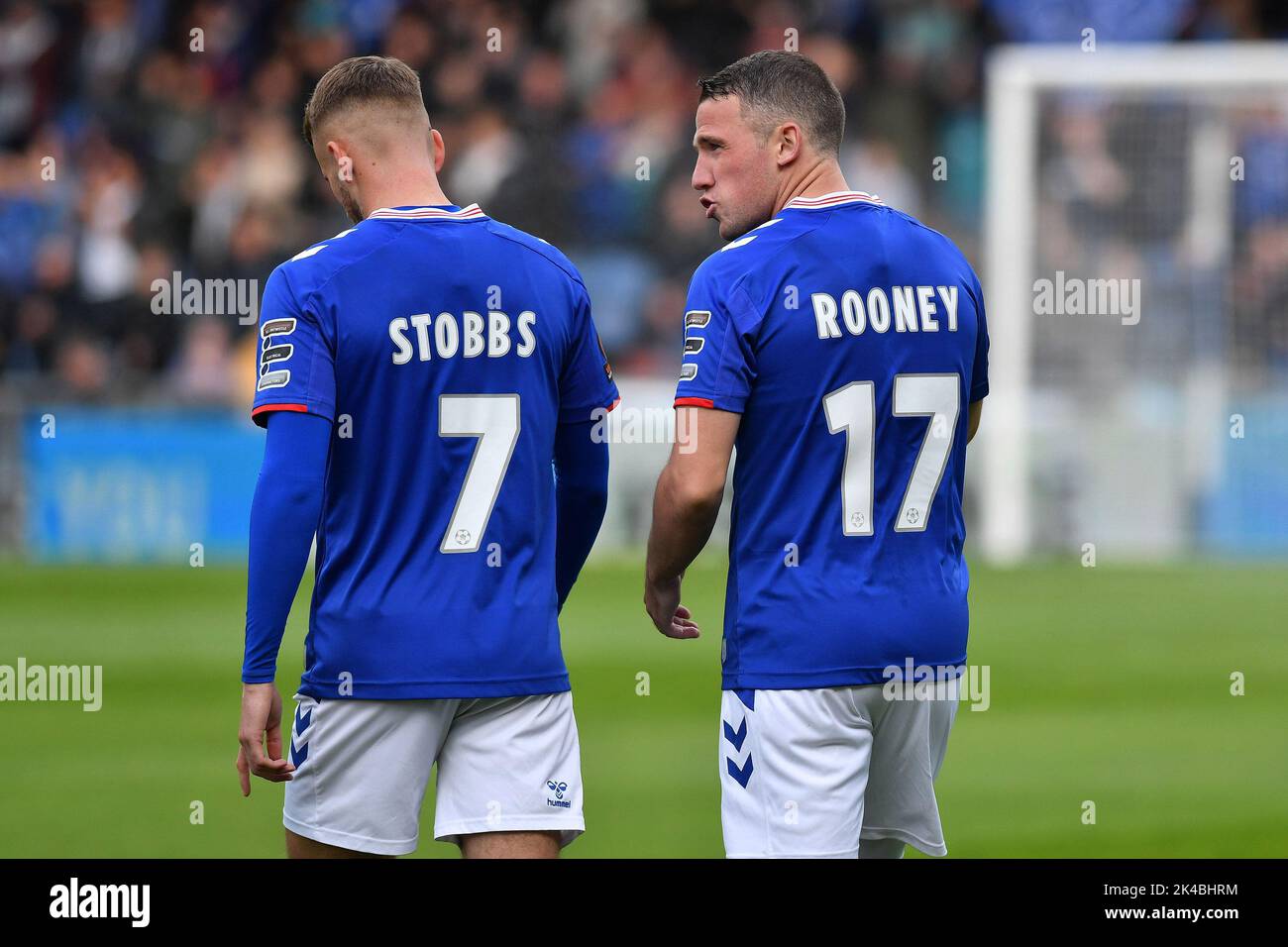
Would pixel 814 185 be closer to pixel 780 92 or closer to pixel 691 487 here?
pixel 780 92

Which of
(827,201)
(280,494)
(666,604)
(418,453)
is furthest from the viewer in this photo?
(666,604)

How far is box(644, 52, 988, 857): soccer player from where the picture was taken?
3.63 meters

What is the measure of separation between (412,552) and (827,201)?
113 cm

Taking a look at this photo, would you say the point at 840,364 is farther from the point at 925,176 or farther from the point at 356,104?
the point at 925,176

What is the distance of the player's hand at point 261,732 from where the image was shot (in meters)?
3.44

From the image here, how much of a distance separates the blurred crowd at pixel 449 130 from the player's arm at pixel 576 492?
11.1 metres

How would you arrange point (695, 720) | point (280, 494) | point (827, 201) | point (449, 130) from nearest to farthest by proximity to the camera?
point (280, 494)
point (827, 201)
point (695, 720)
point (449, 130)

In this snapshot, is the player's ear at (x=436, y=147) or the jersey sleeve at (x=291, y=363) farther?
the player's ear at (x=436, y=147)

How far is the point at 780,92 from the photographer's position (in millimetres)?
3799

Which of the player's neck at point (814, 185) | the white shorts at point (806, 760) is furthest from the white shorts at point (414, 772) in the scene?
the player's neck at point (814, 185)

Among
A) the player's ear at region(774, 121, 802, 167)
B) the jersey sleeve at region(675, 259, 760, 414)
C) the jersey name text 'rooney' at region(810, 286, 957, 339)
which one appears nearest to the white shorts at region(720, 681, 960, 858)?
the jersey sleeve at region(675, 259, 760, 414)

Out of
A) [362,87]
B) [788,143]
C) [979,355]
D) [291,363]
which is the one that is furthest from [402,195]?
[979,355]

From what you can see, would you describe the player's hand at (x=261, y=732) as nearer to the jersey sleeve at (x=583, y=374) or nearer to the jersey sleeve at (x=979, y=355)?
the jersey sleeve at (x=583, y=374)

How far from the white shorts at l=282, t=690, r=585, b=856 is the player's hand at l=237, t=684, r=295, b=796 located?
9 cm
